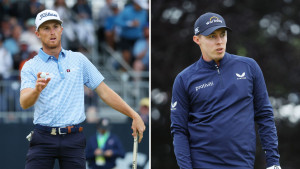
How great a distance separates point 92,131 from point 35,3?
12.8ft

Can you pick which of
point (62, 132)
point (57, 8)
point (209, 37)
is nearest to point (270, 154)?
point (209, 37)

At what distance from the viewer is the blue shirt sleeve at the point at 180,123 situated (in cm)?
613

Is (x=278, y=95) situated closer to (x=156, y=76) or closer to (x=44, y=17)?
(x=156, y=76)

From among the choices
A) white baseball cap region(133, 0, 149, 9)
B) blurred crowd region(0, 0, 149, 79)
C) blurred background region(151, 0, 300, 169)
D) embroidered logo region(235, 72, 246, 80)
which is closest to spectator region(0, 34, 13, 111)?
blurred crowd region(0, 0, 149, 79)

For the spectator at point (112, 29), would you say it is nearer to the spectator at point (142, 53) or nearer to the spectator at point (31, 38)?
the spectator at point (142, 53)

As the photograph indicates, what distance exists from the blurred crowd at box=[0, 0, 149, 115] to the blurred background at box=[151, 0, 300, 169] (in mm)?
2317

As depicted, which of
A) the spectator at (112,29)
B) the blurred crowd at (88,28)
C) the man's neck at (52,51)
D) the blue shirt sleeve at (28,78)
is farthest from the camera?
the spectator at (112,29)

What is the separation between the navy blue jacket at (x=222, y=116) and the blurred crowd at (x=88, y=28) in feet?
30.2

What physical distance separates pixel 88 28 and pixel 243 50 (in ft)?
15.9

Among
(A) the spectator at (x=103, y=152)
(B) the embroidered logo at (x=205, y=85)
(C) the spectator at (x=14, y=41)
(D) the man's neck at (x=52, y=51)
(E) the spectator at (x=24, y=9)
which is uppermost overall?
(E) the spectator at (x=24, y=9)

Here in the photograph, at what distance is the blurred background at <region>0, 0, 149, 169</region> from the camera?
13.9 meters

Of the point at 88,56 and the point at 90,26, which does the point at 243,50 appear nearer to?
the point at 90,26

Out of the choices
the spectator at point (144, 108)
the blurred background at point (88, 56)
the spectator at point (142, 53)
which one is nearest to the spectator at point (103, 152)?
the blurred background at point (88, 56)

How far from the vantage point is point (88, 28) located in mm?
16188
